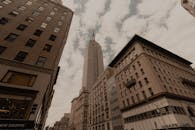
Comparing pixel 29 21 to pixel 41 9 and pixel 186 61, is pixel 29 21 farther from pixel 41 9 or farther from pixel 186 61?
pixel 186 61

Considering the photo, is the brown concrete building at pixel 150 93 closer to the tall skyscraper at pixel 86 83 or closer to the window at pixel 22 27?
the window at pixel 22 27

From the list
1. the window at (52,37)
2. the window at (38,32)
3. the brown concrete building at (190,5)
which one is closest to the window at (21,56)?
the window at (38,32)

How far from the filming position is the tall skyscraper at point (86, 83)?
84.4m

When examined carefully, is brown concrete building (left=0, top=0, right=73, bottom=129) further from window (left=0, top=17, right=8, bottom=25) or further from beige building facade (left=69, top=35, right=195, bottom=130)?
beige building facade (left=69, top=35, right=195, bottom=130)

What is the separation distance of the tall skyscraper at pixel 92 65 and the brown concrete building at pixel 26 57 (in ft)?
333

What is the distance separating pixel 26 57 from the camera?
15.9 meters

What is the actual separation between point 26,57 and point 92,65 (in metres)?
128

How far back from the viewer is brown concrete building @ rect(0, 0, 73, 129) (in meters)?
11.2

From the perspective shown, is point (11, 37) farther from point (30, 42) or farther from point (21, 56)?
point (21, 56)

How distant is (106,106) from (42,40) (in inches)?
1856

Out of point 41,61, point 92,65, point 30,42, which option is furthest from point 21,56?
point 92,65

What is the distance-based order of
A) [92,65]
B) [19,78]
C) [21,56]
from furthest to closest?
[92,65], [21,56], [19,78]

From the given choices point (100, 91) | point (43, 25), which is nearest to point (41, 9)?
point (43, 25)

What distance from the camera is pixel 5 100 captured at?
442 inches
